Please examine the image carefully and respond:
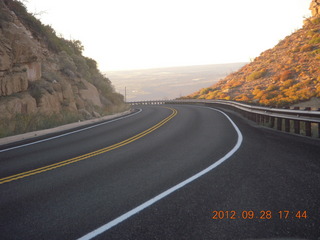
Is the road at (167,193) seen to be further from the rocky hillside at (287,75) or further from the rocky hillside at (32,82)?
the rocky hillside at (287,75)

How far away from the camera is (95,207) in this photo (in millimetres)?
3932

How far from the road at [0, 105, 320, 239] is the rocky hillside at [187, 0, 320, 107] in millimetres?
22548

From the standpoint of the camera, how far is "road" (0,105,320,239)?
3.20m

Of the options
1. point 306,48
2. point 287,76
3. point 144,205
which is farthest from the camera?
point 306,48

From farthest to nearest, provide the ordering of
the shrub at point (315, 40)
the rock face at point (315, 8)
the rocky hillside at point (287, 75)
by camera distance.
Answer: the rock face at point (315, 8)
the shrub at point (315, 40)
the rocky hillside at point (287, 75)

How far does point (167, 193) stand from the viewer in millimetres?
4305

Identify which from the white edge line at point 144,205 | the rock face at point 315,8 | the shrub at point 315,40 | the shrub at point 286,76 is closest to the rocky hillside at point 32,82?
the white edge line at point 144,205

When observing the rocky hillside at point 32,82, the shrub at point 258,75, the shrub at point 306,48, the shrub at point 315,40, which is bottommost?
the rocky hillside at point 32,82

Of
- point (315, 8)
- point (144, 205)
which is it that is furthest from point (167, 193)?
point (315, 8)

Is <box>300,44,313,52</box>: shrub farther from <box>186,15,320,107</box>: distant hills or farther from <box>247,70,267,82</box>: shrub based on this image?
<box>247,70,267,82</box>: shrub

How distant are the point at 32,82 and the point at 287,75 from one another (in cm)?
3866

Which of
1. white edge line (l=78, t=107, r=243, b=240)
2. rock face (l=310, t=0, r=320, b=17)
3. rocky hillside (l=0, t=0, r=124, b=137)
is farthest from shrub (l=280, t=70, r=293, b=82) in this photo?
white edge line (l=78, t=107, r=243, b=240)

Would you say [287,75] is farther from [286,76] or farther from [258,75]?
[258,75]

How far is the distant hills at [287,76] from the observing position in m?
31.9
